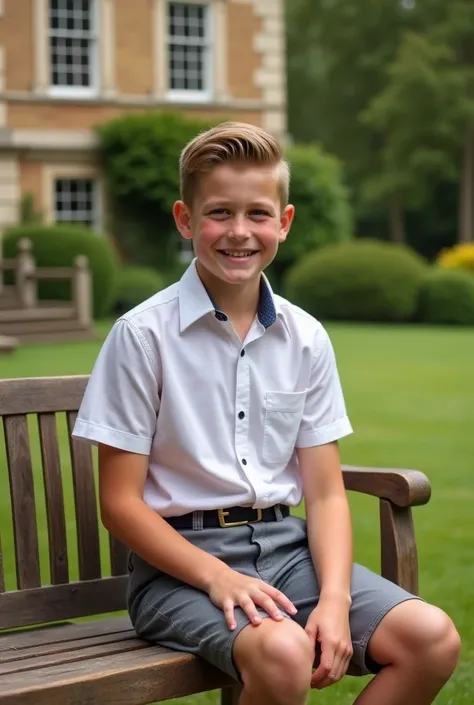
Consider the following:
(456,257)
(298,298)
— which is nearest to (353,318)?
(298,298)

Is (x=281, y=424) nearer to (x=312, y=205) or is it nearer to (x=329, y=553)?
(x=329, y=553)

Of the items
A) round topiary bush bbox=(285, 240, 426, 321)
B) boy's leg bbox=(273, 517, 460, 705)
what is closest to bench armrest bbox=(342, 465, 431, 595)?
boy's leg bbox=(273, 517, 460, 705)

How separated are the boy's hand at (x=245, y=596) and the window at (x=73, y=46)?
23.5 metres

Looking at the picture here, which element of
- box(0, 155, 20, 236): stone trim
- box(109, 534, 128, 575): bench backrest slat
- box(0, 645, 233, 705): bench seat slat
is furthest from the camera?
box(0, 155, 20, 236): stone trim

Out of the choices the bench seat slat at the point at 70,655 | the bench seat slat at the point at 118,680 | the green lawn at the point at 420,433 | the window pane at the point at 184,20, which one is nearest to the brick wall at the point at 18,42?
the window pane at the point at 184,20

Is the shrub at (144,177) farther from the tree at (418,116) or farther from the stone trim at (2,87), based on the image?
the tree at (418,116)

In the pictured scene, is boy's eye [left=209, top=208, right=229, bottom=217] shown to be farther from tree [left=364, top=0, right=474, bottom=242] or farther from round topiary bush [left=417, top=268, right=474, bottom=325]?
tree [left=364, top=0, right=474, bottom=242]

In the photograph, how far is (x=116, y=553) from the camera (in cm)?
351

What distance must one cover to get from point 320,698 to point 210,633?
149cm

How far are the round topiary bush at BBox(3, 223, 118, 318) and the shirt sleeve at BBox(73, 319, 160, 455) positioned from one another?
19.1 m

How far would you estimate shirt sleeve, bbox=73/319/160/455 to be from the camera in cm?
298

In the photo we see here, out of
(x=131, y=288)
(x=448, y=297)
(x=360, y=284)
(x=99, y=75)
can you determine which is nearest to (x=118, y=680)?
(x=360, y=284)

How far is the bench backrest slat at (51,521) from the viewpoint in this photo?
10.9 feet

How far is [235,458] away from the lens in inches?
121
